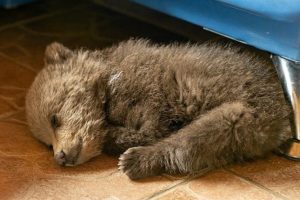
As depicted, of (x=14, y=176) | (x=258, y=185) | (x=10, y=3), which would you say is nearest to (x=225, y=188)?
(x=258, y=185)

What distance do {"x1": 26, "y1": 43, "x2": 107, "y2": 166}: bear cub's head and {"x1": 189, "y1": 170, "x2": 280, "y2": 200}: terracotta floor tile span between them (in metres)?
0.35

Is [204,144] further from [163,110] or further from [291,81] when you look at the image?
[291,81]

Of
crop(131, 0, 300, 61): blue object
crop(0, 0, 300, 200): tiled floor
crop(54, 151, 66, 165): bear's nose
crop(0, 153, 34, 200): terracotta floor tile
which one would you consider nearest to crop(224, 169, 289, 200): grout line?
crop(0, 0, 300, 200): tiled floor

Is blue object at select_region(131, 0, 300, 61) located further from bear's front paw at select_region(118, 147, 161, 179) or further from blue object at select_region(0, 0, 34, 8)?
blue object at select_region(0, 0, 34, 8)

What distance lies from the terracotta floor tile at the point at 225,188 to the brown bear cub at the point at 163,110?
0.15 feet

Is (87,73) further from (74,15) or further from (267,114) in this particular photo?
(74,15)

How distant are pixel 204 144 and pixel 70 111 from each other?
44cm

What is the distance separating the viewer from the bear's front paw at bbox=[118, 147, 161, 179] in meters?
1.79

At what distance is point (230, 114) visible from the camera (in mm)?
1802

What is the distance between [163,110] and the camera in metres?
1.89

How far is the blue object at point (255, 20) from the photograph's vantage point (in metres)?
1.78

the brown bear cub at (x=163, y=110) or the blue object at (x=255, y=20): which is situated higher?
the blue object at (x=255, y=20)

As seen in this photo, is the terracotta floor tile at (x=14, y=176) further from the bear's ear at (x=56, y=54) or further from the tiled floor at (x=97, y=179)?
the bear's ear at (x=56, y=54)

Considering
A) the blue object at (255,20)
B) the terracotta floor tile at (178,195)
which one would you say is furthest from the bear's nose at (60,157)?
the blue object at (255,20)
